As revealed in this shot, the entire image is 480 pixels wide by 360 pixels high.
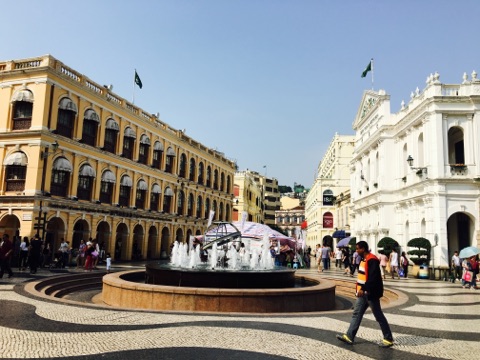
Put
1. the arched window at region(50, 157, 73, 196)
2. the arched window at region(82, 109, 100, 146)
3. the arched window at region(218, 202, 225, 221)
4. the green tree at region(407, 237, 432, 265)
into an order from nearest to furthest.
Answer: the green tree at region(407, 237, 432, 265), the arched window at region(50, 157, 73, 196), the arched window at region(82, 109, 100, 146), the arched window at region(218, 202, 225, 221)

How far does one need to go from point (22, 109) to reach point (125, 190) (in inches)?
439

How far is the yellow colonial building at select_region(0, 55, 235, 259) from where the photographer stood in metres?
25.1

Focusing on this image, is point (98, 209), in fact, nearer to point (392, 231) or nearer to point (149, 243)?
point (149, 243)

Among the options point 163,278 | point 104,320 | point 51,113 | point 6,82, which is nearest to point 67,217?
point 51,113

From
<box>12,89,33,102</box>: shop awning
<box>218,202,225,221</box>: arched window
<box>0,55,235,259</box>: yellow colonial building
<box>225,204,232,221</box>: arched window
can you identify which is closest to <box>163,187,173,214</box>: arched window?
<box>0,55,235,259</box>: yellow colonial building

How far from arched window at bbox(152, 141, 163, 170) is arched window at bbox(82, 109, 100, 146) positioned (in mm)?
8787

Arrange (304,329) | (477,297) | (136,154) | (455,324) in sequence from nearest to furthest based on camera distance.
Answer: (304,329) < (455,324) < (477,297) < (136,154)

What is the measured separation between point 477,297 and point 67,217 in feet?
79.6

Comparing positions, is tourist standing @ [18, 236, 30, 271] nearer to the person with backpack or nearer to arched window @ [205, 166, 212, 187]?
the person with backpack

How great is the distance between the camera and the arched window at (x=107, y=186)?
103 ft

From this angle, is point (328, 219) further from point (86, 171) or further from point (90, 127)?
point (86, 171)

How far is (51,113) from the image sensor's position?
25922 mm

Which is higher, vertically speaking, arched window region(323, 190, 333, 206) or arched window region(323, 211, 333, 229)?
arched window region(323, 190, 333, 206)

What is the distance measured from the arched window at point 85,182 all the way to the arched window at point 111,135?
9.78ft
